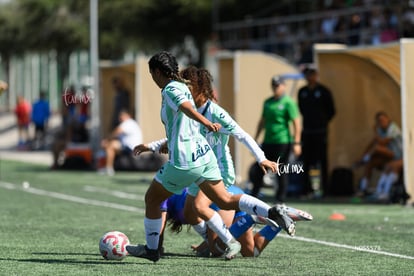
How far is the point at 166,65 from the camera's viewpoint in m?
9.77

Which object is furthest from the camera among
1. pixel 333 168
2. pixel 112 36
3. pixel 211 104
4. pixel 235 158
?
pixel 112 36

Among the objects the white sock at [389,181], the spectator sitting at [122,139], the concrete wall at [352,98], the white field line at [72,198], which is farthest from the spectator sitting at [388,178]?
the spectator sitting at [122,139]

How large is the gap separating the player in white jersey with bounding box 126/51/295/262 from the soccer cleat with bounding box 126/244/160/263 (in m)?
0.42

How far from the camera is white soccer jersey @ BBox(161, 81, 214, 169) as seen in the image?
31.6ft

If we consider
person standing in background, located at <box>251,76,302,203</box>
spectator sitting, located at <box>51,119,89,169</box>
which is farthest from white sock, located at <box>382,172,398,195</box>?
spectator sitting, located at <box>51,119,89,169</box>

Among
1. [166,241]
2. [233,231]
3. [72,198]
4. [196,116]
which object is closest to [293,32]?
[72,198]

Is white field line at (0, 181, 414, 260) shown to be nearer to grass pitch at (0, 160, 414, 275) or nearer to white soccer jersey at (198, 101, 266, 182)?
grass pitch at (0, 160, 414, 275)

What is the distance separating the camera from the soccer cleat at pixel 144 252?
33.2 ft

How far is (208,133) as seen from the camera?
35.0ft

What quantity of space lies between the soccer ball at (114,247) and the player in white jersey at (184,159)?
534 millimetres

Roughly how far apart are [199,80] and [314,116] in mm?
8463

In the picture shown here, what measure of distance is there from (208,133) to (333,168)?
1006 centimetres

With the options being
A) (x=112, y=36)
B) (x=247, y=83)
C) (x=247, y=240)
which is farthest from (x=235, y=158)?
(x=112, y=36)

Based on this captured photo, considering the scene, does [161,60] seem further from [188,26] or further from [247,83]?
[188,26]
